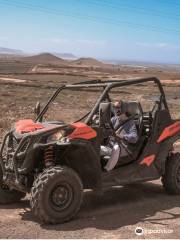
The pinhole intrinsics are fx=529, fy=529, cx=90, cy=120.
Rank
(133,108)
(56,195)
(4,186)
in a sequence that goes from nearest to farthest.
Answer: (56,195) → (4,186) → (133,108)

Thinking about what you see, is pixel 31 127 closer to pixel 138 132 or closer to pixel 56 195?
pixel 56 195

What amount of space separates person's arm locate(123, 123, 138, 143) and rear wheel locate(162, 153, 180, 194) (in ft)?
2.74

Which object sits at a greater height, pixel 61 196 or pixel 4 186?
pixel 61 196

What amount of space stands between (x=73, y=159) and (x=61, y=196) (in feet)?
2.15

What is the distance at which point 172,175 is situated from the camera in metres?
8.44

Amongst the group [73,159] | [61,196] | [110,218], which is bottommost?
[110,218]

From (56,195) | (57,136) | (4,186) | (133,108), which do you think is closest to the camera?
(56,195)

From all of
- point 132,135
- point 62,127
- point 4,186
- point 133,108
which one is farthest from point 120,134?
point 4,186

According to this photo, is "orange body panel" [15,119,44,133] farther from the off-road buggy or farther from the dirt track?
the dirt track

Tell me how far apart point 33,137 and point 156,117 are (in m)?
2.30

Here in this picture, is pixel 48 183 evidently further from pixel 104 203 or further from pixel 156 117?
pixel 156 117

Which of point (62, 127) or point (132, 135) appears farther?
point (132, 135)

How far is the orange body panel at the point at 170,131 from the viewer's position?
8.34 metres

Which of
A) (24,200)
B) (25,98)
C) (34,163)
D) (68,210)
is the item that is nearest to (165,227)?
(68,210)
